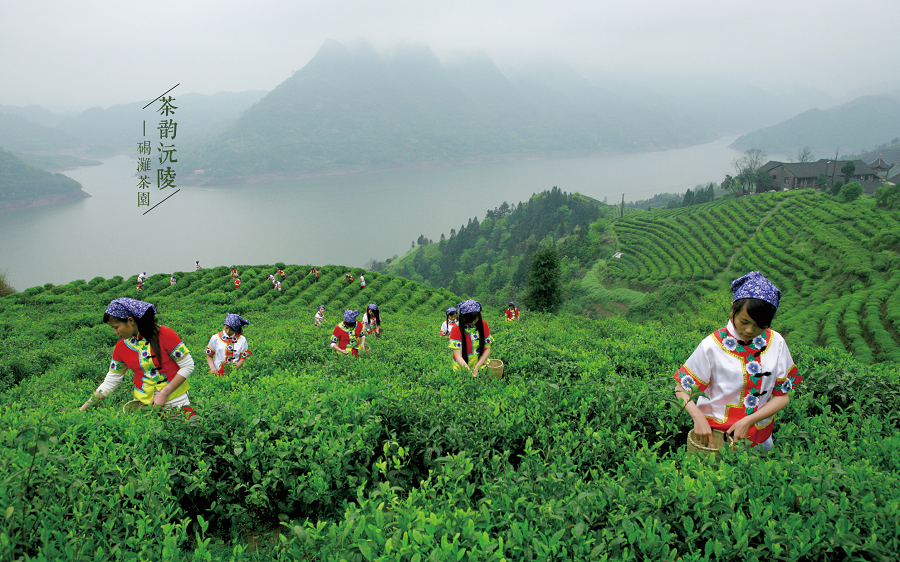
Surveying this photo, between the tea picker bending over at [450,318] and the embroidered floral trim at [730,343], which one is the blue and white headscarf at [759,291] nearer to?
the embroidered floral trim at [730,343]

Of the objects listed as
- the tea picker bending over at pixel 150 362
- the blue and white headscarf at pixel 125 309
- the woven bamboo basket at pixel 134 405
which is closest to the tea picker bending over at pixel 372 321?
the tea picker bending over at pixel 150 362

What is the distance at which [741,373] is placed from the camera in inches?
120

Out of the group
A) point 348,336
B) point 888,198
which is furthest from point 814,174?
point 348,336

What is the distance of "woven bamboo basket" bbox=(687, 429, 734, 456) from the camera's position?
9.62ft

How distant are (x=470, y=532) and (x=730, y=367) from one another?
2160 mm

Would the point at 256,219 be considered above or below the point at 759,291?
below

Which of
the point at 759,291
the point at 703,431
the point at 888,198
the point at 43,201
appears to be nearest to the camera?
the point at 759,291

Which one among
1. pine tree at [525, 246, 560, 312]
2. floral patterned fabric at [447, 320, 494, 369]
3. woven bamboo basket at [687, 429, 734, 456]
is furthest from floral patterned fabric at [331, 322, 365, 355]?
pine tree at [525, 246, 560, 312]

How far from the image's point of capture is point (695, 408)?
10.1 ft

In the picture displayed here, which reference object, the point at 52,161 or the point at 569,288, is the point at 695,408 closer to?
the point at 569,288

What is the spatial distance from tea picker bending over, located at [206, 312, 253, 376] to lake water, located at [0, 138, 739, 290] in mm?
83728

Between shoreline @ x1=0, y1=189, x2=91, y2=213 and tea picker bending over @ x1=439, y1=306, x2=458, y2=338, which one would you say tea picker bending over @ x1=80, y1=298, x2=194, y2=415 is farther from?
shoreline @ x1=0, y1=189, x2=91, y2=213

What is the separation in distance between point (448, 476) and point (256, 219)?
429 feet

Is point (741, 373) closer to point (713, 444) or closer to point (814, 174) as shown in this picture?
point (713, 444)
